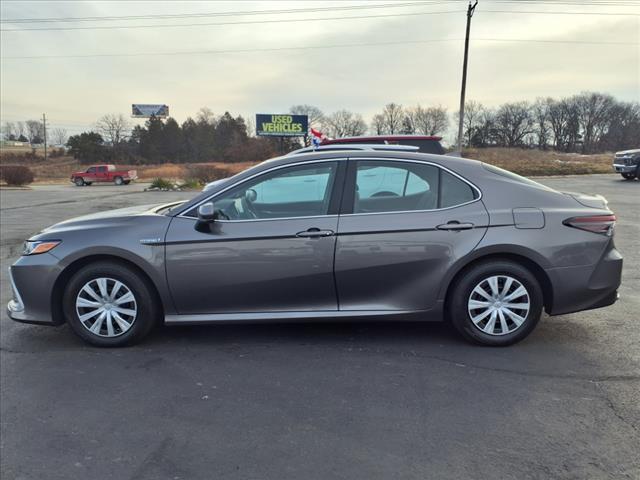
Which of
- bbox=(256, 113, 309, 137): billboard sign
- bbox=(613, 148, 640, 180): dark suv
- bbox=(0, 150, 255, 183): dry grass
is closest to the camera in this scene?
bbox=(613, 148, 640, 180): dark suv

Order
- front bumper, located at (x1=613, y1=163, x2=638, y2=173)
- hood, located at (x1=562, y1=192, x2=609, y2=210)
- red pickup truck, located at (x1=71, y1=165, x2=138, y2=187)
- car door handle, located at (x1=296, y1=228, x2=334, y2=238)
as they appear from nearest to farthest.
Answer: car door handle, located at (x1=296, y1=228, x2=334, y2=238)
hood, located at (x1=562, y1=192, x2=609, y2=210)
front bumper, located at (x1=613, y1=163, x2=638, y2=173)
red pickup truck, located at (x1=71, y1=165, x2=138, y2=187)

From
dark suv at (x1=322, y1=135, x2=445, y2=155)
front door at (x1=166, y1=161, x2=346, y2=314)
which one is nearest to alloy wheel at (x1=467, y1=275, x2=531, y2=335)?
front door at (x1=166, y1=161, x2=346, y2=314)

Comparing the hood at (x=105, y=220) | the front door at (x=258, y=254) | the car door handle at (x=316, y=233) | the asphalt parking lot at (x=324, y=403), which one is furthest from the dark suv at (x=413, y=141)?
the hood at (x=105, y=220)

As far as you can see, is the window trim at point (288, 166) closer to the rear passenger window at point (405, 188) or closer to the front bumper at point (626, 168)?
the rear passenger window at point (405, 188)

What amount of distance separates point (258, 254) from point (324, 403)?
4.34ft

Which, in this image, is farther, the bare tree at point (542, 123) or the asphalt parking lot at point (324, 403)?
the bare tree at point (542, 123)

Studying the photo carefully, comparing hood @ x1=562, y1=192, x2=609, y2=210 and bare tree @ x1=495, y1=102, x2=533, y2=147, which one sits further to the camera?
bare tree @ x1=495, y1=102, x2=533, y2=147

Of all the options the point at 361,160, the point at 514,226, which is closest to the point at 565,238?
the point at 514,226

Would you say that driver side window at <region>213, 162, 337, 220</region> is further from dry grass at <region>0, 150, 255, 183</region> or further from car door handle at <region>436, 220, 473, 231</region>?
dry grass at <region>0, 150, 255, 183</region>

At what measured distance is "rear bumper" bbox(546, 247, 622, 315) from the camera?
12.9ft

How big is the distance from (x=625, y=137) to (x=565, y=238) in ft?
291

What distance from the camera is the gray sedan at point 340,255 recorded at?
3.90 metres

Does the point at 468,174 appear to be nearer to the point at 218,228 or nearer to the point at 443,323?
the point at 443,323

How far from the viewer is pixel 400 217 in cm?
393
